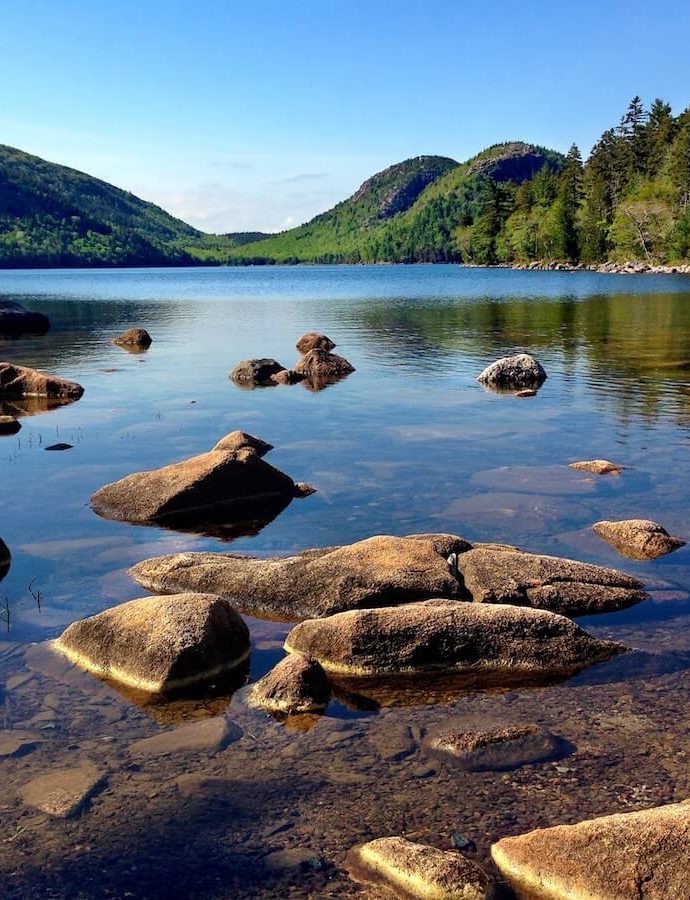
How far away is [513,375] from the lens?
120 ft

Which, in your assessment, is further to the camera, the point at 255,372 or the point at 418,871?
the point at 255,372

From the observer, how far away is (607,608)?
13.2 metres

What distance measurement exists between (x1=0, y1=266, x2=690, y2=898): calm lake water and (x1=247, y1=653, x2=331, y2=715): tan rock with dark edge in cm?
29

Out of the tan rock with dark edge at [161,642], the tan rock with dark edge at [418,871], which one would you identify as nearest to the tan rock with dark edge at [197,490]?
the tan rock with dark edge at [161,642]

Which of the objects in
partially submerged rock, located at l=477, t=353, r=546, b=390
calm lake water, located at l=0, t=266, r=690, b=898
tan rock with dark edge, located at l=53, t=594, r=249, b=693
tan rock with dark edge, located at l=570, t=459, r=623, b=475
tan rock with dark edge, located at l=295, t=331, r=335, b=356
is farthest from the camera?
tan rock with dark edge, located at l=295, t=331, r=335, b=356

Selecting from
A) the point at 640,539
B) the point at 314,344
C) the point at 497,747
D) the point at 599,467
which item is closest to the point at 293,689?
the point at 497,747

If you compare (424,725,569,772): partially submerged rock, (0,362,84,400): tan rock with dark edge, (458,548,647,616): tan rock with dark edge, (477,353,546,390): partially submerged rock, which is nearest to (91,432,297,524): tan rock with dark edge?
(458,548,647,616): tan rock with dark edge

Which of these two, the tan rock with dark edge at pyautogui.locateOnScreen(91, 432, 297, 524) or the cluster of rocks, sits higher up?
the cluster of rocks

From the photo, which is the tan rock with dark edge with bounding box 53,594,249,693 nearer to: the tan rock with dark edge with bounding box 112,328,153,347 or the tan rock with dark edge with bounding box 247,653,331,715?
the tan rock with dark edge with bounding box 247,653,331,715

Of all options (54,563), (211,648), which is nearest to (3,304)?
(54,563)

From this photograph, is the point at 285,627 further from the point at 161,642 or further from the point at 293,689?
the point at 293,689

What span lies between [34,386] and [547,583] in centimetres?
2911

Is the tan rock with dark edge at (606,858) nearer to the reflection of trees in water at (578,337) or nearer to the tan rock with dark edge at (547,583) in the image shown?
the tan rock with dark edge at (547,583)

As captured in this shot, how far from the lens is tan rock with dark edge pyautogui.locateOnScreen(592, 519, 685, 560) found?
50.3 ft
